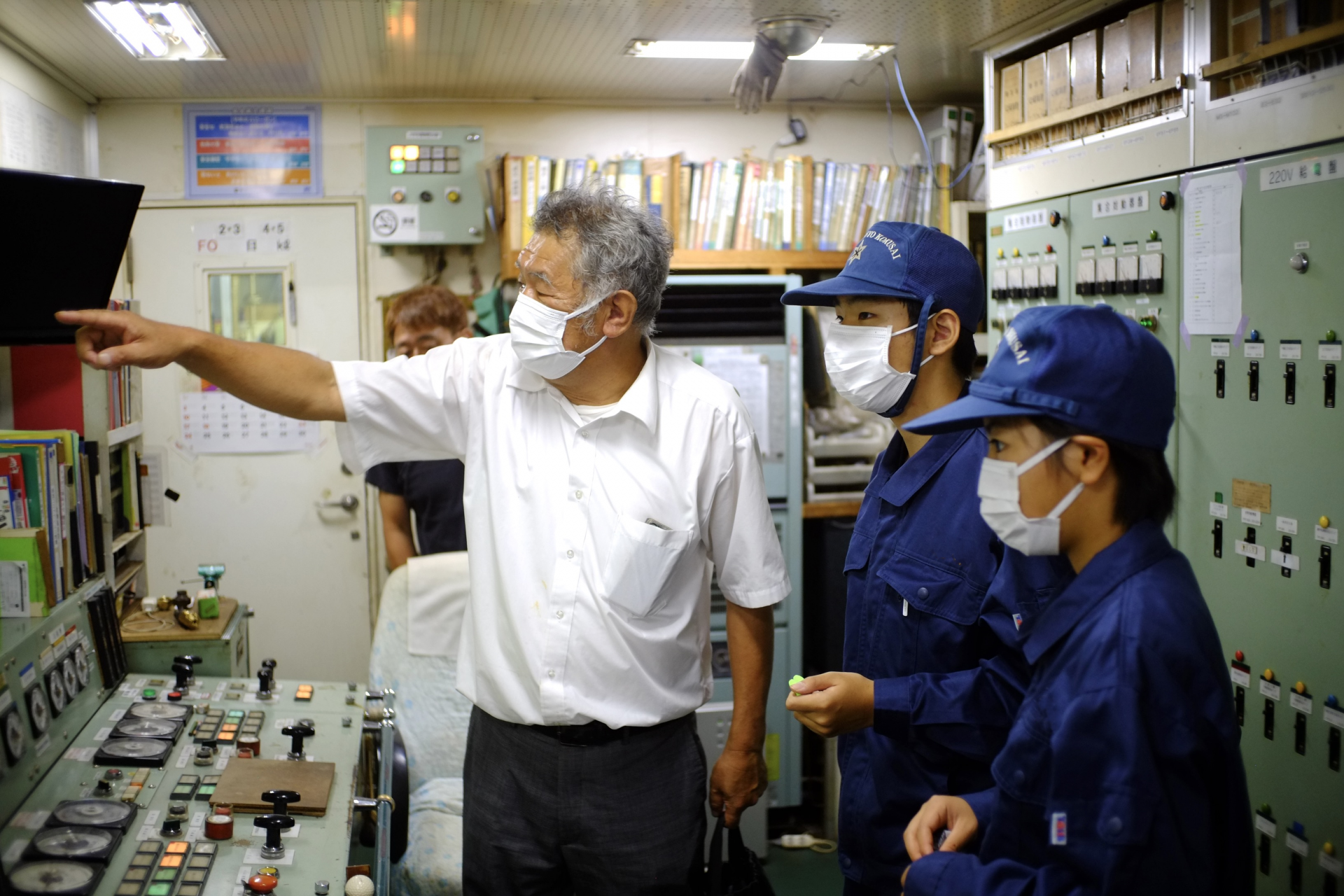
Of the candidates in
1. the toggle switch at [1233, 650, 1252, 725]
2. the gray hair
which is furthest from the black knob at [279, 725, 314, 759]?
the toggle switch at [1233, 650, 1252, 725]

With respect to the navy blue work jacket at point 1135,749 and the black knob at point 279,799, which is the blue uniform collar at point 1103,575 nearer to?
the navy blue work jacket at point 1135,749

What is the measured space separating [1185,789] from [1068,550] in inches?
11.4

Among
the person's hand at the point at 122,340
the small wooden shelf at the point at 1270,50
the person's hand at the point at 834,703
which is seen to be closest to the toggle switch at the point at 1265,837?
the person's hand at the point at 834,703

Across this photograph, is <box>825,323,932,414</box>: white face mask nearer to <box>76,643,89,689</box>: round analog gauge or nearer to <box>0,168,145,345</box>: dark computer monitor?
<box>0,168,145,345</box>: dark computer monitor

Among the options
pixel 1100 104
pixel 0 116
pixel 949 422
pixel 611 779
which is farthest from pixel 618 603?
pixel 0 116

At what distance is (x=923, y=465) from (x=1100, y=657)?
1.95 feet

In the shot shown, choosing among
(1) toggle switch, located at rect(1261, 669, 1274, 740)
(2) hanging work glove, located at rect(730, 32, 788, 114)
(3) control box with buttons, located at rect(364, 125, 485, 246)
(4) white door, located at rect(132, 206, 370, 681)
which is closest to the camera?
(1) toggle switch, located at rect(1261, 669, 1274, 740)

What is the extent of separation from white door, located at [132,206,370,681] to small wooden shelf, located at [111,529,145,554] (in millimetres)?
1219

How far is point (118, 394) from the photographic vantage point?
2496 millimetres

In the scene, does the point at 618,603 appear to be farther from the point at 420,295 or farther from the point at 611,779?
the point at 420,295

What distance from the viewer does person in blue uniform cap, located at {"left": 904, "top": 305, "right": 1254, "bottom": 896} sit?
1017 millimetres

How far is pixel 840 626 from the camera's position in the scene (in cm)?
351

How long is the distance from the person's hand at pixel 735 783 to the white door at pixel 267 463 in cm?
255

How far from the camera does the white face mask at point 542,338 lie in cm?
176
